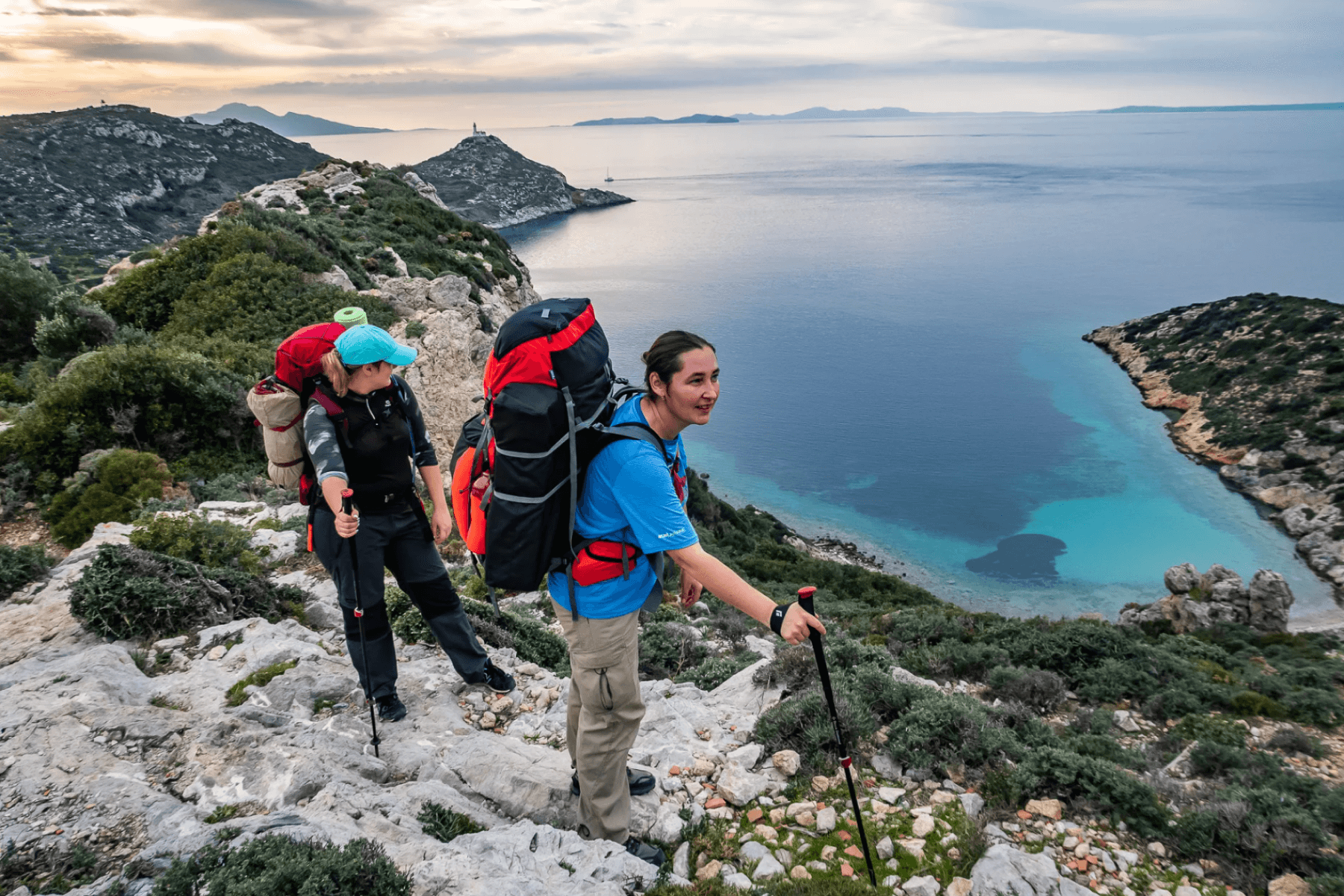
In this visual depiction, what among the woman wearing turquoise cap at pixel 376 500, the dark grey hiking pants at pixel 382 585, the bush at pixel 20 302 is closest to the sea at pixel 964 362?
the bush at pixel 20 302

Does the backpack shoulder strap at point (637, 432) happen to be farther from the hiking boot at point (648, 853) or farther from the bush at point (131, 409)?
the bush at point (131, 409)

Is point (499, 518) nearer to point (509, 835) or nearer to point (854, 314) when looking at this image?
point (509, 835)

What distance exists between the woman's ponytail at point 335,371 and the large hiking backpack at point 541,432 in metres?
1.54

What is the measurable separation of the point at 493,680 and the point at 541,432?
3245 mm

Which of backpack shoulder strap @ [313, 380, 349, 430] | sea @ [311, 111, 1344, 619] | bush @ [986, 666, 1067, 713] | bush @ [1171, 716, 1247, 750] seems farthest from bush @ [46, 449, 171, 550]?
sea @ [311, 111, 1344, 619]

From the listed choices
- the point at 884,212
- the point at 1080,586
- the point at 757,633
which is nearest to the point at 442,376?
the point at 757,633

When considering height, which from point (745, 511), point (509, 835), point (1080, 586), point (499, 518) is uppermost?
point (499, 518)

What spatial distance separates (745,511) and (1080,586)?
1725 centimetres

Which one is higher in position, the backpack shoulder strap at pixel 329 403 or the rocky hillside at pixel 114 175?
the rocky hillside at pixel 114 175

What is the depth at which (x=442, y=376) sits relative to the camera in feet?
55.7

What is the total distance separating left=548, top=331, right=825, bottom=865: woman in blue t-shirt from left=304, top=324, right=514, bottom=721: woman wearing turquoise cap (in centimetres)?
167

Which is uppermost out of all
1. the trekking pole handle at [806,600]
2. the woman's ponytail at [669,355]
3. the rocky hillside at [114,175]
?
the rocky hillside at [114,175]

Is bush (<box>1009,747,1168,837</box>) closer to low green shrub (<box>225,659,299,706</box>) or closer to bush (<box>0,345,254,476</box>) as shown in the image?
low green shrub (<box>225,659,299,706</box>)

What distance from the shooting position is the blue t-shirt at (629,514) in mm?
2789
